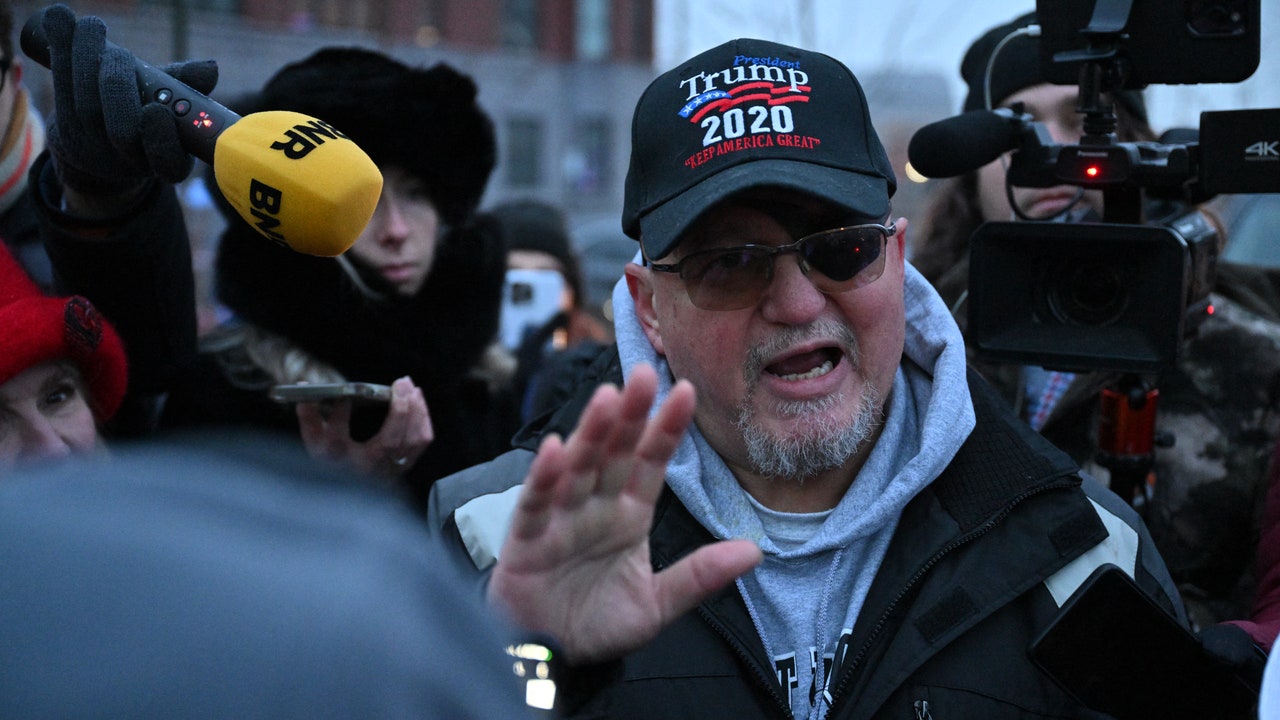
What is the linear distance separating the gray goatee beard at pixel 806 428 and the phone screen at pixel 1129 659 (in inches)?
18.5

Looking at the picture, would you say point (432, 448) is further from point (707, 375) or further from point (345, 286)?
point (707, 375)

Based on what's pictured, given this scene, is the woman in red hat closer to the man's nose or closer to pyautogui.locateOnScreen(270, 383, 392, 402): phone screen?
pyautogui.locateOnScreen(270, 383, 392, 402): phone screen

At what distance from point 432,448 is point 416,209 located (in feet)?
2.05

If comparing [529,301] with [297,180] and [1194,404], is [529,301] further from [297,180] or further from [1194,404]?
[297,180]

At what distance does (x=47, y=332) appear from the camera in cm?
191

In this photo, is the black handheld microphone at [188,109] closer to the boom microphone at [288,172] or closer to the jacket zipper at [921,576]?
the boom microphone at [288,172]

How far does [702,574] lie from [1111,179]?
1.26 metres

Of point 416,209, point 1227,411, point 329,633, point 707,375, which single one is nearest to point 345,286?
point 416,209

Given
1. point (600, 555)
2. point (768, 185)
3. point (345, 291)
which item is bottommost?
point (345, 291)

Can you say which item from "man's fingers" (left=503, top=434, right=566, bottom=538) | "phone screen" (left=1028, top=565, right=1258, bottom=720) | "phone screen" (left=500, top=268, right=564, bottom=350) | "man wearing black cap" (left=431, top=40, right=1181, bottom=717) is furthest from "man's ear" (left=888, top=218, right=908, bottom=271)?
"phone screen" (left=500, top=268, right=564, bottom=350)

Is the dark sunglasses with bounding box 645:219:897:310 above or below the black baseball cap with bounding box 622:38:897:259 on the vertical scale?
below

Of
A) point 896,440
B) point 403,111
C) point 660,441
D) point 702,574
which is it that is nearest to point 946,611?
point 896,440

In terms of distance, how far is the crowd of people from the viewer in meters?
0.66

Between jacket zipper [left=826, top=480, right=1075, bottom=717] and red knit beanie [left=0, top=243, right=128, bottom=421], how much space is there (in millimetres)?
1343
